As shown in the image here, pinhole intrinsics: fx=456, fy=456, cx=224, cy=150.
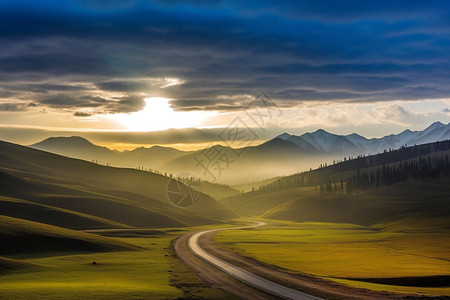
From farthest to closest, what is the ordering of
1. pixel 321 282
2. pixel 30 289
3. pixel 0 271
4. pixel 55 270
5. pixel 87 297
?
pixel 55 270
pixel 0 271
pixel 321 282
pixel 30 289
pixel 87 297

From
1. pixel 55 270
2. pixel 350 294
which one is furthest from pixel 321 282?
pixel 55 270

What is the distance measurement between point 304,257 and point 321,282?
145 ft

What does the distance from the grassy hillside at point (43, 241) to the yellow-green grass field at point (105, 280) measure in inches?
742

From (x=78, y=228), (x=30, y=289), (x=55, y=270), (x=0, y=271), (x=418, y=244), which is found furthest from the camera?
(x=78, y=228)

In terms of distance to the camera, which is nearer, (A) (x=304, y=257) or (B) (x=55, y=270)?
(B) (x=55, y=270)

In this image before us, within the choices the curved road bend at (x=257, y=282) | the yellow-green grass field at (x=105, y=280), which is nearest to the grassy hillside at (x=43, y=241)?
the yellow-green grass field at (x=105, y=280)

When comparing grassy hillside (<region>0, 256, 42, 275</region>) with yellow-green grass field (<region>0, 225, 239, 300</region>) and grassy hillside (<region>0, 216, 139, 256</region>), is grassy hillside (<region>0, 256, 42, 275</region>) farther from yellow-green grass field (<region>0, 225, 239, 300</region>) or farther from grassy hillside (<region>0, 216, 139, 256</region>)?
grassy hillside (<region>0, 216, 139, 256</region>)

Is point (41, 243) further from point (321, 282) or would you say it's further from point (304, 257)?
point (321, 282)

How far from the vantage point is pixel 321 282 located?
218 ft

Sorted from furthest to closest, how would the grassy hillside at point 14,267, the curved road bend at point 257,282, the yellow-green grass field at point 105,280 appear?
the grassy hillside at point 14,267 < the curved road bend at point 257,282 < the yellow-green grass field at point 105,280

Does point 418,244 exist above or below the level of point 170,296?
below

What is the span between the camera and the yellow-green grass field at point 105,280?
5444 cm

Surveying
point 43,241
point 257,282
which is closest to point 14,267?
point 257,282

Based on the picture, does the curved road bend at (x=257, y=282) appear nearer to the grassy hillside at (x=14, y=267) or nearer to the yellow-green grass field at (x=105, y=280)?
the yellow-green grass field at (x=105, y=280)
